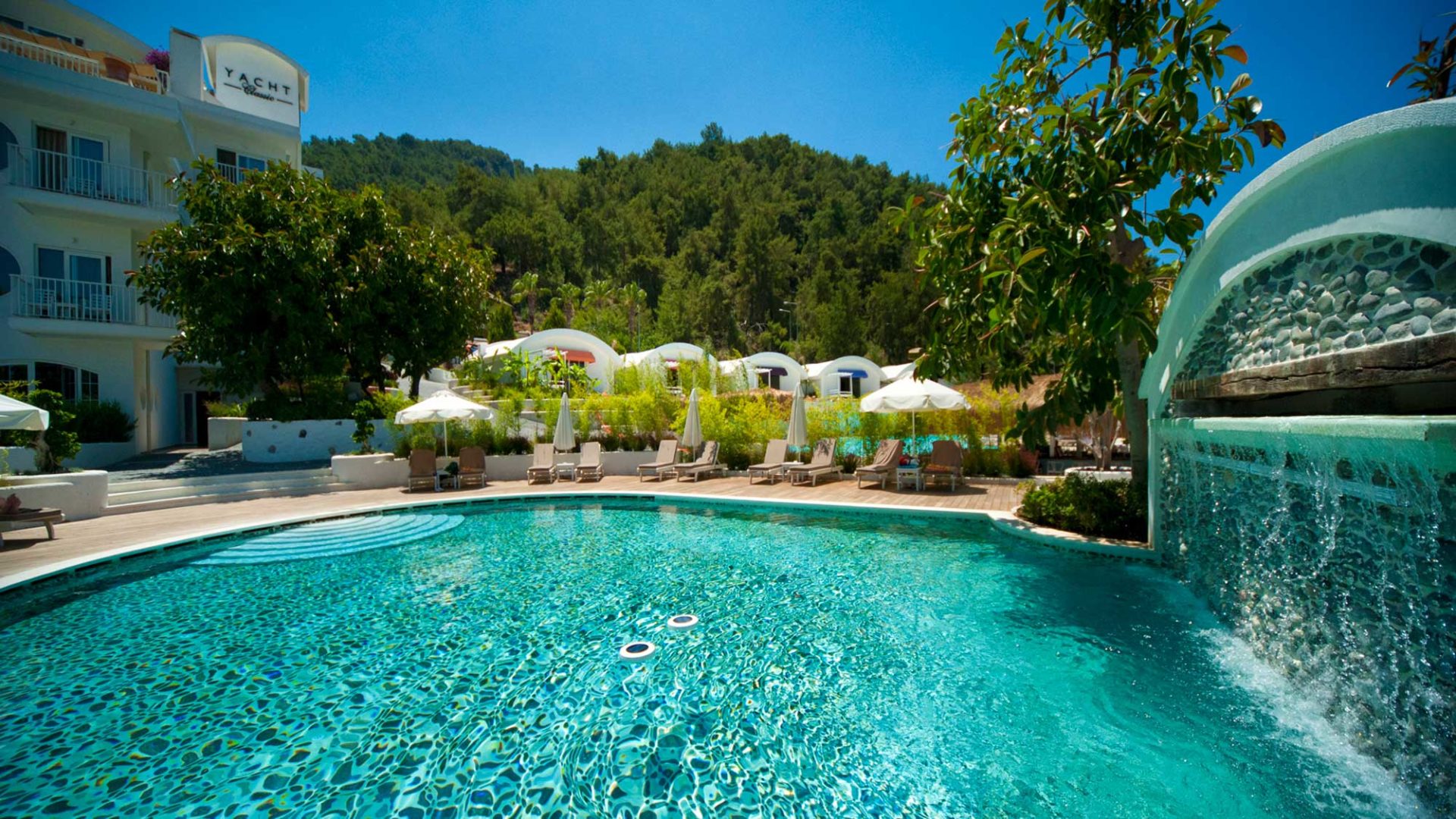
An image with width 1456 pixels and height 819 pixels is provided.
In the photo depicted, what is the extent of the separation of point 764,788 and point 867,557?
15.6ft

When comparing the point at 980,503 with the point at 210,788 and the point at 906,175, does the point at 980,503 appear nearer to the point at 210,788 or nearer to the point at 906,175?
the point at 210,788

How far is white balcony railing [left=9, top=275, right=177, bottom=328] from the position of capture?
14219 mm

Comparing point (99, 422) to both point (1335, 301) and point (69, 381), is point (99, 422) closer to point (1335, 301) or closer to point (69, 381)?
point (69, 381)

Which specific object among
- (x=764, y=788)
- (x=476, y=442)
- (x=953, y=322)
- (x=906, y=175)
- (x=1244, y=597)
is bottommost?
(x=764, y=788)

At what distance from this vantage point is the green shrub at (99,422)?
13781 millimetres

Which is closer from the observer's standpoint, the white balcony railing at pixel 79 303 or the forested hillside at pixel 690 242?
the white balcony railing at pixel 79 303

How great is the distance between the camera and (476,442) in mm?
15094

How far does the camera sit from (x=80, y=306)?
14711 mm

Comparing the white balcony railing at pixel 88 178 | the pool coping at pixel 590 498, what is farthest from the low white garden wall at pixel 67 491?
the white balcony railing at pixel 88 178

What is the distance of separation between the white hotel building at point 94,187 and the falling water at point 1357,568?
66.1ft

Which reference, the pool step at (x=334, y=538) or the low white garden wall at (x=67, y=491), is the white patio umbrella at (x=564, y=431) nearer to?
the pool step at (x=334, y=538)

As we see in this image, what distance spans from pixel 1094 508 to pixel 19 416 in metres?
14.0

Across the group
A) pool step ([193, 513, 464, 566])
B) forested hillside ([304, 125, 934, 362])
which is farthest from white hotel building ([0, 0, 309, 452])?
forested hillside ([304, 125, 934, 362])

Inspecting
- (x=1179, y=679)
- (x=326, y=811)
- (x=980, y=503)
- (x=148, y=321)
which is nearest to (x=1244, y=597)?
(x=1179, y=679)
